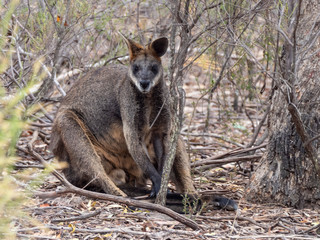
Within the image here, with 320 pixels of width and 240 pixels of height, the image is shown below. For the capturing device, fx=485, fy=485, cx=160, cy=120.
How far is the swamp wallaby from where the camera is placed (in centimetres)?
526

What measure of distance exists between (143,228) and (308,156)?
1.73 meters

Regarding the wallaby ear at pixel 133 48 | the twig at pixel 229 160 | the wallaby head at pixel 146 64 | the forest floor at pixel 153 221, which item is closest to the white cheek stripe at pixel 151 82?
the wallaby head at pixel 146 64

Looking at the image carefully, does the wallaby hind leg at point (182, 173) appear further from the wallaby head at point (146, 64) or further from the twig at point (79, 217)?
Result: the twig at point (79, 217)

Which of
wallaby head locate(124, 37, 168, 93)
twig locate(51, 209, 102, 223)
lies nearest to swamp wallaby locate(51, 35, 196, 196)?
wallaby head locate(124, 37, 168, 93)

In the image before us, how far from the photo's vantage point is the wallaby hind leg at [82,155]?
17.4ft

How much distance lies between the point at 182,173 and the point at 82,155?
44.4 inches

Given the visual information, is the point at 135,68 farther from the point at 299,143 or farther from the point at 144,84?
the point at 299,143

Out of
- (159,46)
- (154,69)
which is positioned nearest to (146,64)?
(154,69)

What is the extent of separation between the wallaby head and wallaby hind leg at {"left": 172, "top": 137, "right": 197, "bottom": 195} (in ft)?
2.69

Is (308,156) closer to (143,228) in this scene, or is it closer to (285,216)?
(285,216)

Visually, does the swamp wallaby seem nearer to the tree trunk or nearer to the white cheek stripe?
the white cheek stripe

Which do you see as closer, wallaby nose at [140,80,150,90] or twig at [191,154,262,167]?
wallaby nose at [140,80,150,90]

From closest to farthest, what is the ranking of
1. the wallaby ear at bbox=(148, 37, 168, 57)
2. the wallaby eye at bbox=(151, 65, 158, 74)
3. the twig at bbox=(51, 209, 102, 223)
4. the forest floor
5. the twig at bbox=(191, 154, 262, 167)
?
1. the forest floor
2. the twig at bbox=(51, 209, 102, 223)
3. the wallaby ear at bbox=(148, 37, 168, 57)
4. the wallaby eye at bbox=(151, 65, 158, 74)
5. the twig at bbox=(191, 154, 262, 167)

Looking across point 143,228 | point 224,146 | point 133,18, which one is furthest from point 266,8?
point 133,18
